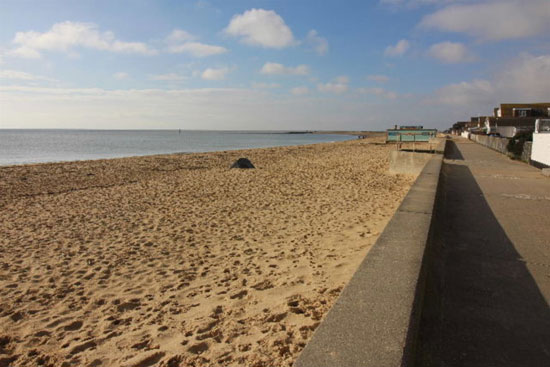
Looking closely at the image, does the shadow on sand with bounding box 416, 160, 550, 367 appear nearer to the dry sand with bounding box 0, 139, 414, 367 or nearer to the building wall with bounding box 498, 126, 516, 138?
the dry sand with bounding box 0, 139, 414, 367

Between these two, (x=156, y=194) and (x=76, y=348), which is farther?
(x=156, y=194)

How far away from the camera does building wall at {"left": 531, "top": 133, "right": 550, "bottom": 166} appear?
12.2 m

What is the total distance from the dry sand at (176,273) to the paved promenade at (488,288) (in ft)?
3.24

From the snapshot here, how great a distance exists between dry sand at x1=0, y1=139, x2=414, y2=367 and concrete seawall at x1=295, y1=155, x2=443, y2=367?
63 centimetres

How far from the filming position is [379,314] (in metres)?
2.36

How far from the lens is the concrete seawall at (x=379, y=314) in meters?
1.95

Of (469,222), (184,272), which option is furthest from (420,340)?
(469,222)

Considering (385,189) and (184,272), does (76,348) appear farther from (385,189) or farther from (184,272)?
(385,189)

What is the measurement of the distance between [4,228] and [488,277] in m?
8.04

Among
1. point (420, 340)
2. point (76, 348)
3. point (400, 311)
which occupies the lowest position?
point (76, 348)

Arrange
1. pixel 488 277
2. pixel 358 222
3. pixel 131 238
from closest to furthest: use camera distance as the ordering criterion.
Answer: pixel 488 277 → pixel 131 238 → pixel 358 222

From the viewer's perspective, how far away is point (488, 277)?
3586 millimetres

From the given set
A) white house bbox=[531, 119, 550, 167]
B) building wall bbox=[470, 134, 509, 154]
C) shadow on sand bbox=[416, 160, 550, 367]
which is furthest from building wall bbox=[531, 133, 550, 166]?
shadow on sand bbox=[416, 160, 550, 367]

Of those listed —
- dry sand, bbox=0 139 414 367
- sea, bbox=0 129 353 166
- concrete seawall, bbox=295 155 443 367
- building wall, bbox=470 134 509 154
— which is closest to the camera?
concrete seawall, bbox=295 155 443 367
